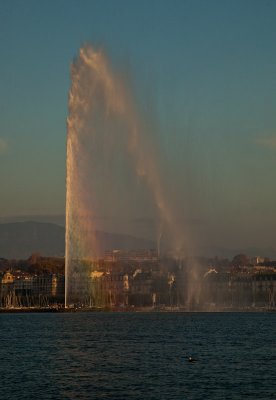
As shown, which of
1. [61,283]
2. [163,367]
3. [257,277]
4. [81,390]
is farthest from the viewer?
[61,283]

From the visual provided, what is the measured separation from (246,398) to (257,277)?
382 ft

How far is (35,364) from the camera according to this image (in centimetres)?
4031

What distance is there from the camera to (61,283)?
17412 cm

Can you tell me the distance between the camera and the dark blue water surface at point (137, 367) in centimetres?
3094

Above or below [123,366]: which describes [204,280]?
above

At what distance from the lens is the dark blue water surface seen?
30.9 m

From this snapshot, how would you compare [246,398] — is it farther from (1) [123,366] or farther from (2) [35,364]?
(2) [35,364]

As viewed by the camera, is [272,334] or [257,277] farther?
[257,277]

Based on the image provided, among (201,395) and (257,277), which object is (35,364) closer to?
(201,395)

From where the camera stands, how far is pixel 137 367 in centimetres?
3822

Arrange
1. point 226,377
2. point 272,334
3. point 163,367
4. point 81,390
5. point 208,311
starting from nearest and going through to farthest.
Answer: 1. point 81,390
2. point 226,377
3. point 163,367
4. point 272,334
5. point 208,311

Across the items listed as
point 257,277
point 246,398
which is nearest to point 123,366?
point 246,398

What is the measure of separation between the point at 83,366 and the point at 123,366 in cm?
194

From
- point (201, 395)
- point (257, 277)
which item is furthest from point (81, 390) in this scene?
point (257, 277)
